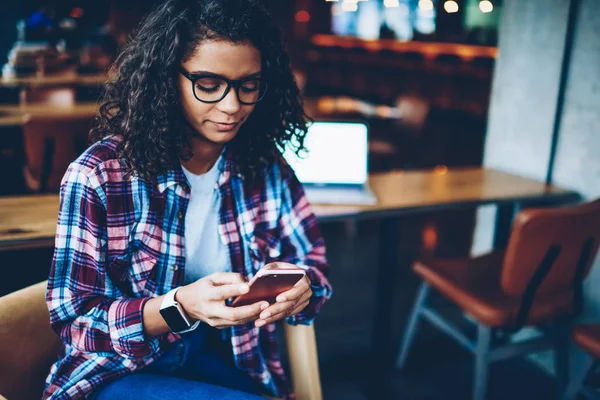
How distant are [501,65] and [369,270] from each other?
1.48 meters

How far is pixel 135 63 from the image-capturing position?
123 centimetres

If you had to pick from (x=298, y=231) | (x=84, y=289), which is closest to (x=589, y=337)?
(x=298, y=231)

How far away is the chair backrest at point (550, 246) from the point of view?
1.64 m

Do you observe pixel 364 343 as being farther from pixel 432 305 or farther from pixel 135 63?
pixel 135 63

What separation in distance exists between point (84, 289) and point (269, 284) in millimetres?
391

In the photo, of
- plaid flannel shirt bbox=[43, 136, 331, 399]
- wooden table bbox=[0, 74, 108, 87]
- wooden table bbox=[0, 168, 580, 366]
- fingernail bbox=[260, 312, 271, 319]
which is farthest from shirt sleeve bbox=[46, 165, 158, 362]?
wooden table bbox=[0, 74, 108, 87]

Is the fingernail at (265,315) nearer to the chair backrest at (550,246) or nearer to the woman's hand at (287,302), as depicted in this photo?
the woman's hand at (287,302)

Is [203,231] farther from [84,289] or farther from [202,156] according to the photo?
[84,289]

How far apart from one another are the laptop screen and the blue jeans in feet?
3.51

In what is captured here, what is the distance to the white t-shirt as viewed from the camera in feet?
4.22

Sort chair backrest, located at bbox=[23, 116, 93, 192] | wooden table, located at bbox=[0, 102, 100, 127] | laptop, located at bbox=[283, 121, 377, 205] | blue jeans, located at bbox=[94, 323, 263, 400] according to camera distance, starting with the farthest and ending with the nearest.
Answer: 1. wooden table, located at bbox=[0, 102, 100, 127]
2. chair backrest, located at bbox=[23, 116, 93, 192]
3. laptop, located at bbox=[283, 121, 377, 205]
4. blue jeans, located at bbox=[94, 323, 263, 400]

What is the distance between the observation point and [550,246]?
5.58 feet

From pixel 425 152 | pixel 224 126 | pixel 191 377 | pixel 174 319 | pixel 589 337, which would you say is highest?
pixel 224 126

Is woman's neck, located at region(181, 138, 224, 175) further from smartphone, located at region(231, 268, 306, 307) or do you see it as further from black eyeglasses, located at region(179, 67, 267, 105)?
smartphone, located at region(231, 268, 306, 307)
